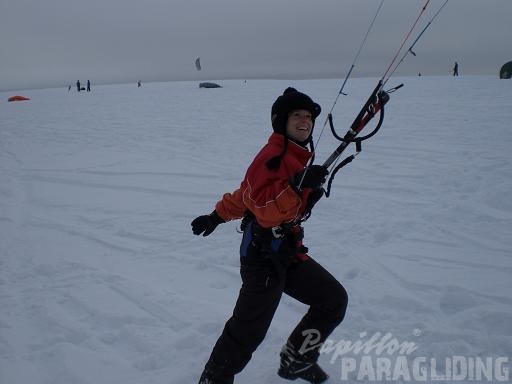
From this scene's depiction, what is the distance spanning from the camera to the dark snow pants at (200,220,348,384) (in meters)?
2.40

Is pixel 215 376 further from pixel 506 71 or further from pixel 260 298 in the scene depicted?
pixel 506 71

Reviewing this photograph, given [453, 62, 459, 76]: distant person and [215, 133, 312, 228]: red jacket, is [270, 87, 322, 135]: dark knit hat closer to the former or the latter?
[215, 133, 312, 228]: red jacket

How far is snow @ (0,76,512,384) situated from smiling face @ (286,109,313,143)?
194 centimetres

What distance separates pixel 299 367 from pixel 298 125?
181cm

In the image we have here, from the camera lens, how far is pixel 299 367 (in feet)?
9.26

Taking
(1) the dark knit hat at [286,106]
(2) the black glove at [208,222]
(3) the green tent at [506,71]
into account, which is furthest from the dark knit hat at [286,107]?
(3) the green tent at [506,71]

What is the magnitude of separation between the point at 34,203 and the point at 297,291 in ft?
21.6

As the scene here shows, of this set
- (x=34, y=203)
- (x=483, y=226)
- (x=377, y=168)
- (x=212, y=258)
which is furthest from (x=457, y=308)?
(x=34, y=203)

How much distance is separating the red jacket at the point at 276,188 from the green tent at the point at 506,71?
2878cm

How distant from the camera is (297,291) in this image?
8.66ft

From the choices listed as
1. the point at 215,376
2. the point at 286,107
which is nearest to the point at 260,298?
the point at 215,376

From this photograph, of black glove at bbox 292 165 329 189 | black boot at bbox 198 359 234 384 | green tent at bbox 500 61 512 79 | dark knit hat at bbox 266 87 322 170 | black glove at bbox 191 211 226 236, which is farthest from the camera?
green tent at bbox 500 61 512 79

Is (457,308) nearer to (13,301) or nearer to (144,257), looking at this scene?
(144,257)

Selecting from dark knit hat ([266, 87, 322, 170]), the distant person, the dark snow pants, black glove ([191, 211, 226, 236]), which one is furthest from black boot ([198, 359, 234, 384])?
the distant person
